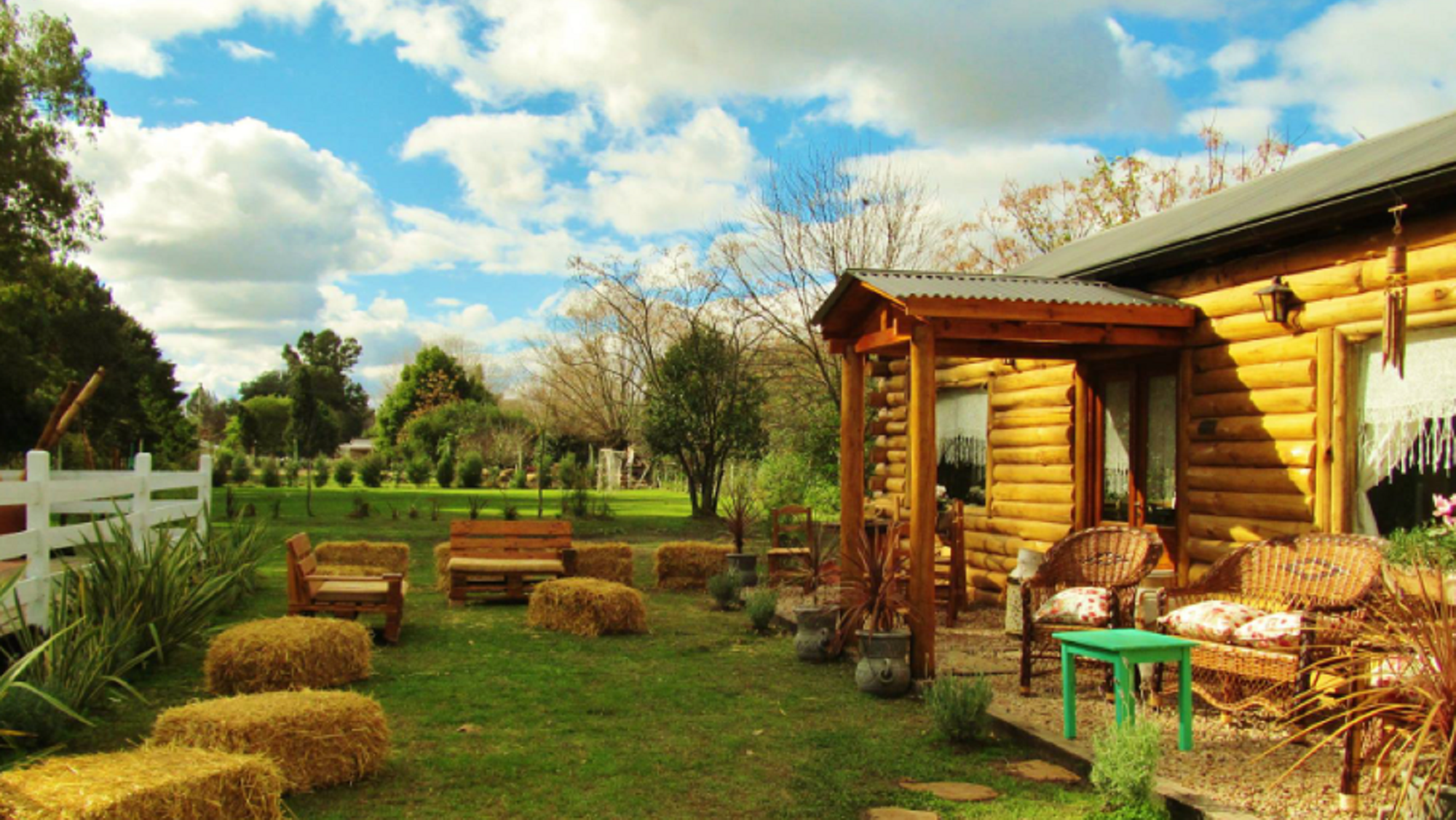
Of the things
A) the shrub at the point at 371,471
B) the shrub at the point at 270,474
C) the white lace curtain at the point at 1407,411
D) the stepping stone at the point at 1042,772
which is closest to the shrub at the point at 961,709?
the stepping stone at the point at 1042,772

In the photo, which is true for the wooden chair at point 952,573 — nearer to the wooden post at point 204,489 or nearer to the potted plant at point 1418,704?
the potted plant at point 1418,704

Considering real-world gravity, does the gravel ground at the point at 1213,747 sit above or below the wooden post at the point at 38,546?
below

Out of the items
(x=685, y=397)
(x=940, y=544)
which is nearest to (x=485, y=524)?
(x=940, y=544)

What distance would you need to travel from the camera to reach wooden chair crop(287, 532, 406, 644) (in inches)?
318

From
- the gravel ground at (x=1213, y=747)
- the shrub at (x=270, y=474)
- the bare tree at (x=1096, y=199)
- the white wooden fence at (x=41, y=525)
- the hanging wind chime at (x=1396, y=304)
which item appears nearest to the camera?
the gravel ground at (x=1213, y=747)

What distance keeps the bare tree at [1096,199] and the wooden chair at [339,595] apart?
721 inches

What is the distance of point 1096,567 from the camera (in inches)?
284

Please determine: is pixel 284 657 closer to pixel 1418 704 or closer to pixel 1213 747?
pixel 1213 747

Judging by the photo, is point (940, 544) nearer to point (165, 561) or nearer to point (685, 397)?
point (165, 561)

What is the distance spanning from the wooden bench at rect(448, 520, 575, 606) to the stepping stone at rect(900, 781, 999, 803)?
21.5 feet

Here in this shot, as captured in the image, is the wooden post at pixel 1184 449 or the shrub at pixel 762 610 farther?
the shrub at pixel 762 610

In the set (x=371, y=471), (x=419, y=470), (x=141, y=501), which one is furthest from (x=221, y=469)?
(x=141, y=501)

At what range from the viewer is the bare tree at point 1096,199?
2414 cm

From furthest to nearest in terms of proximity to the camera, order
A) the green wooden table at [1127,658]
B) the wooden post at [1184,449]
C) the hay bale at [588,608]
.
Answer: the hay bale at [588,608] → the wooden post at [1184,449] → the green wooden table at [1127,658]
